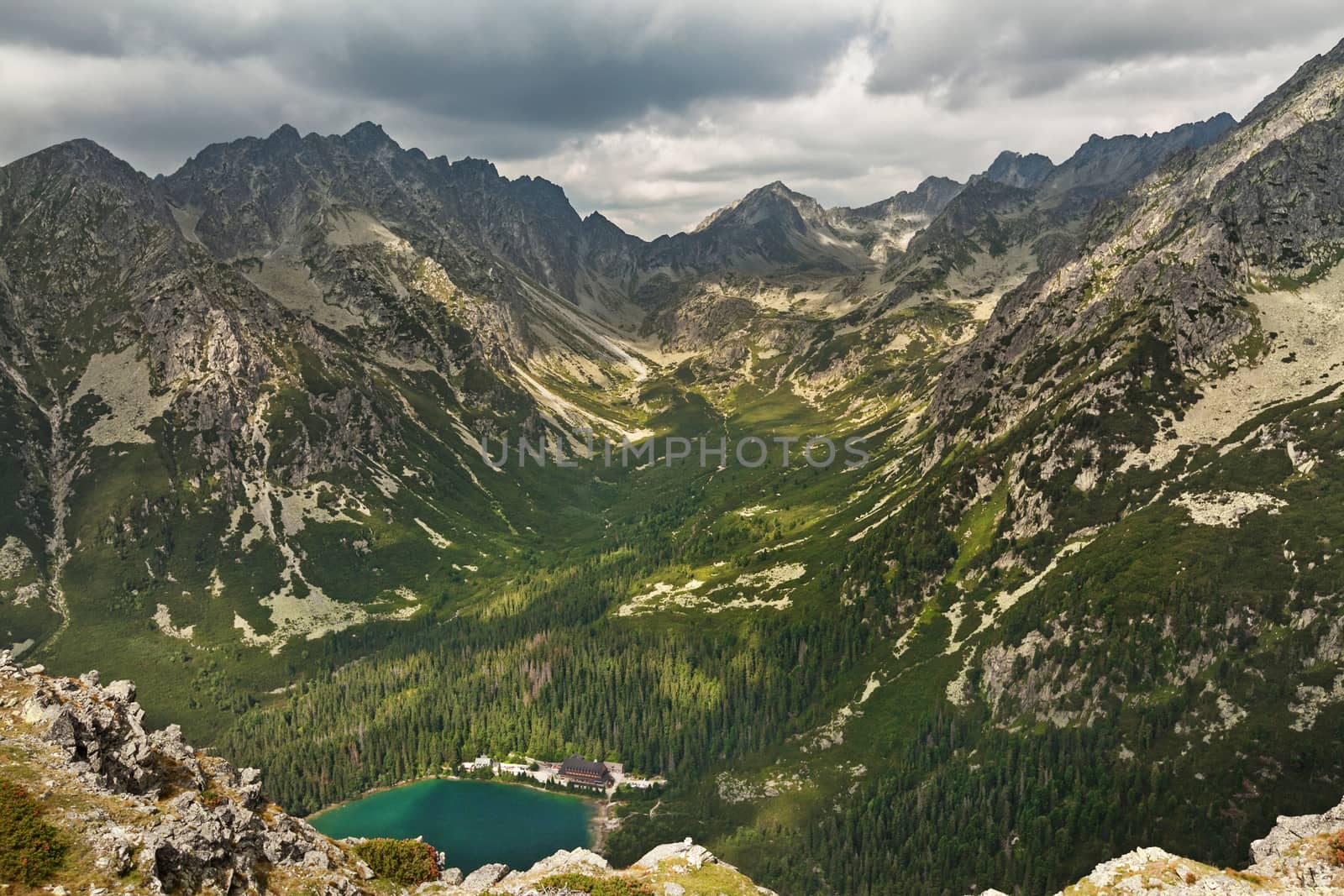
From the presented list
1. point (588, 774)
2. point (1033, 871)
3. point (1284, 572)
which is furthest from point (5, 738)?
point (1284, 572)

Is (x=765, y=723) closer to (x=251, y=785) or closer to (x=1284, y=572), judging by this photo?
(x=1284, y=572)

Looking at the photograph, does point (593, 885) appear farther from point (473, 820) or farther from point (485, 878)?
point (473, 820)

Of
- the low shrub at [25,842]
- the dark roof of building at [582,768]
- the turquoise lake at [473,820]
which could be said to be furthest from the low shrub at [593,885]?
the dark roof of building at [582,768]

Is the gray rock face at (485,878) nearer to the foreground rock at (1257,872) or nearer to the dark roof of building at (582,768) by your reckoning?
the foreground rock at (1257,872)

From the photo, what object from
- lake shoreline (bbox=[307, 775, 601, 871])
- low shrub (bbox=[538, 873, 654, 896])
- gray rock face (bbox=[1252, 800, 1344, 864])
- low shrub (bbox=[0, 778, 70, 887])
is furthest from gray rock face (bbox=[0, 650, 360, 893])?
lake shoreline (bbox=[307, 775, 601, 871])

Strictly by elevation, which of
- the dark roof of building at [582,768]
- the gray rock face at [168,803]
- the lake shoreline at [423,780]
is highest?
the gray rock face at [168,803]

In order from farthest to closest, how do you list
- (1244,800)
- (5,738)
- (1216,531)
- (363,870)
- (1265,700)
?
(1216,531), (1265,700), (1244,800), (363,870), (5,738)

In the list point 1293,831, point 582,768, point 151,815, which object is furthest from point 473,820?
point 1293,831
